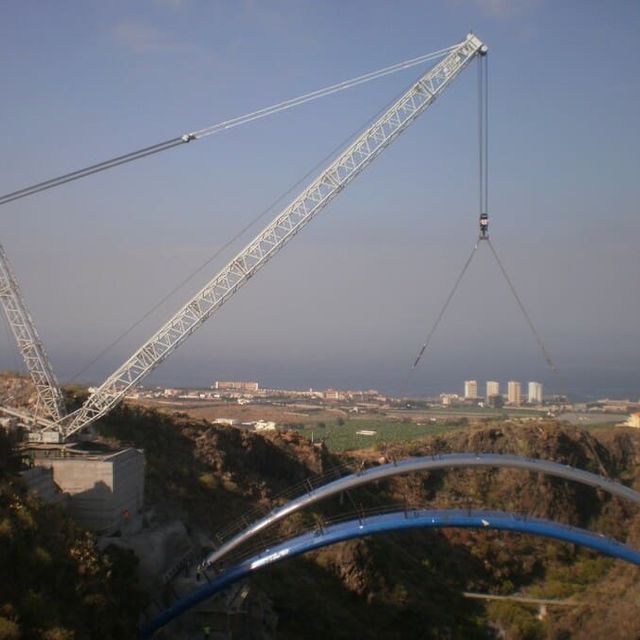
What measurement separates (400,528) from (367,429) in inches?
1845

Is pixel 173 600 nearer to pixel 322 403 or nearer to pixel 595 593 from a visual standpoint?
pixel 595 593

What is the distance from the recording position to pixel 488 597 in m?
31.7

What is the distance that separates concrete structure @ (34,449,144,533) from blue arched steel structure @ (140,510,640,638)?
383 centimetres

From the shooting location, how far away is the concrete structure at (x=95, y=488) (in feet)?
76.7

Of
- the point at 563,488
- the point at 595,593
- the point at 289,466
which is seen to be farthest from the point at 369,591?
the point at 563,488

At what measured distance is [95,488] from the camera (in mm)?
23578

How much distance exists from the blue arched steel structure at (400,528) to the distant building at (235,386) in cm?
7399

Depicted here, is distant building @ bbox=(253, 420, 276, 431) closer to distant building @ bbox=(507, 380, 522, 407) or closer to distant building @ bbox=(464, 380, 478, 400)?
distant building @ bbox=(507, 380, 522, 407)

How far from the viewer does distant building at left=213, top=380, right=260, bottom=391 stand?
9714cm

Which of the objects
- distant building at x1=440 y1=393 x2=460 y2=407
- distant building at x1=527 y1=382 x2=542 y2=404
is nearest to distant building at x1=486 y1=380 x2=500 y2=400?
distant building at x1=440 y1=393 x2=460 y2=407

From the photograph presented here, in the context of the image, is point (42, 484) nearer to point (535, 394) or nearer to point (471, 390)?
point (535, 394)

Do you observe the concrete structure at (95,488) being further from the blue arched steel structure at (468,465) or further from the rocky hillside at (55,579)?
the blue arched steel structure at (468,465)

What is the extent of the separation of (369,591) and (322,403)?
58.0m

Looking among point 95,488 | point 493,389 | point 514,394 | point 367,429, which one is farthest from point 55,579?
point 493,389
